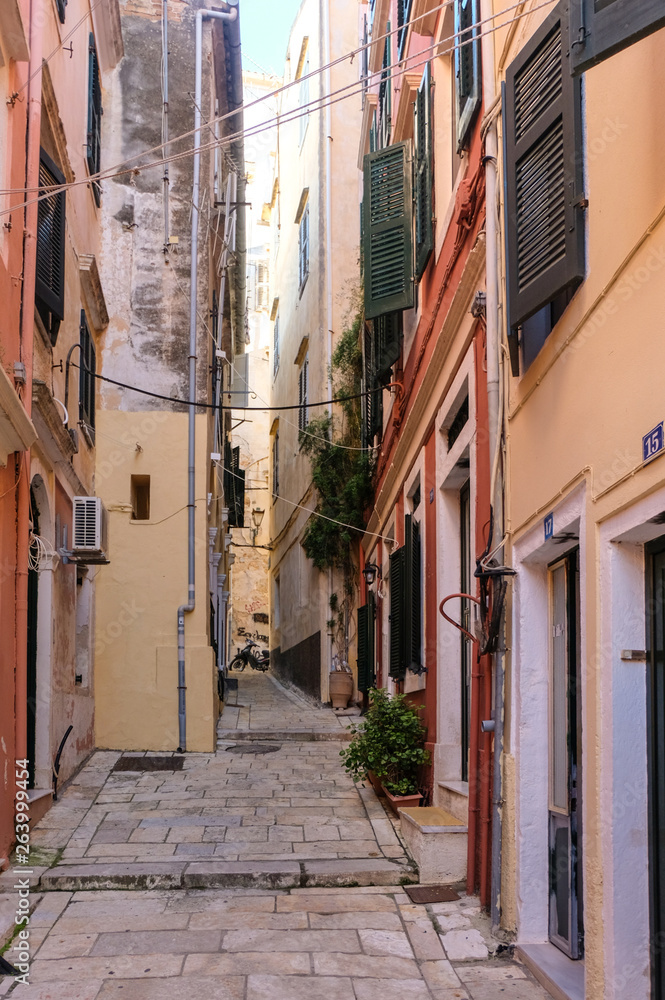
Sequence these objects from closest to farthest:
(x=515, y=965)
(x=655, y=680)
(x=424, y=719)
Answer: (x=655, y=680)
(x=515, y=965)
(x=424, y=719)

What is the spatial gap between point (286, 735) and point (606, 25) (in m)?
10.3

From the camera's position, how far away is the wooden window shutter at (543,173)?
4.47 metres

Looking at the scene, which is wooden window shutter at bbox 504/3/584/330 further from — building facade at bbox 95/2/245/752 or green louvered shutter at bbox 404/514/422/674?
building facade at bbox 95/2/245/752

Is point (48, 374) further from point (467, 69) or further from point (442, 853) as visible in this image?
point (442, 853)

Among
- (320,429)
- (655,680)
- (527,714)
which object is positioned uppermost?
(320,429)

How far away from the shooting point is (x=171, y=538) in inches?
494

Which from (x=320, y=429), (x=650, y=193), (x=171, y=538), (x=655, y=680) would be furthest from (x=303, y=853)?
(x=320, y=429)

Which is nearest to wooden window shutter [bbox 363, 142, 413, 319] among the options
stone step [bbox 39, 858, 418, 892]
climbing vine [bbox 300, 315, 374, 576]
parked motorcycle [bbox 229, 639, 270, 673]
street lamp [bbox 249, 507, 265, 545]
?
stone step [bbox 39, 858, 418, 892]

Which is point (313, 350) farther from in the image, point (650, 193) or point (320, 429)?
point (650, 193)

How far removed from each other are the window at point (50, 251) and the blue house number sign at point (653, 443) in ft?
18.9

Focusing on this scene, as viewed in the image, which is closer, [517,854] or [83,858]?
[517,854]

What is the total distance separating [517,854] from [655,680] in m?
1.87

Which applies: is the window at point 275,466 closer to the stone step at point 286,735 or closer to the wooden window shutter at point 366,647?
the wooden window shutter at point 366,647

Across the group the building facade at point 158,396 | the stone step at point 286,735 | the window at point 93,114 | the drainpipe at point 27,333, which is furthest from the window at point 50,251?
the stone step at point 286,735
